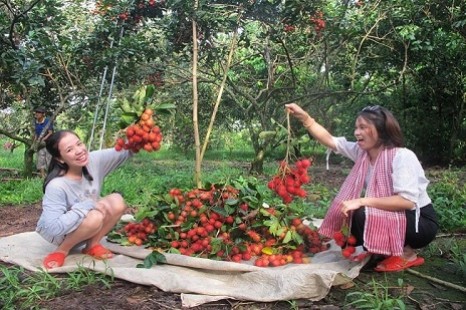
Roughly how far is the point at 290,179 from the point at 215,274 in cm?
64

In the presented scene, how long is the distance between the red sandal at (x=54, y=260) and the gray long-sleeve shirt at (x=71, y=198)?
90 millimetres

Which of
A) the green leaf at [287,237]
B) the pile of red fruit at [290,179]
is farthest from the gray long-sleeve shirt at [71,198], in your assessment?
the green leaf at [287,237]

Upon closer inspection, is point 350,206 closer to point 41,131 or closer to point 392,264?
point 392,264

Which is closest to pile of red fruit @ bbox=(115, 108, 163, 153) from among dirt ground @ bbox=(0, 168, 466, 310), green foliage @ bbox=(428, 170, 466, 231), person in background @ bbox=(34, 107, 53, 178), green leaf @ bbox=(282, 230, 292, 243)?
dirt ground @ bbox=(0, 168, 466, 310)

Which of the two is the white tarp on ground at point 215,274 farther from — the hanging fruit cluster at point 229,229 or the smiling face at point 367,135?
the smiling face at point 367,135

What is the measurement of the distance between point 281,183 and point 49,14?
3306mm

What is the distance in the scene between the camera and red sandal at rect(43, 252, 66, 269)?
2.70 meters

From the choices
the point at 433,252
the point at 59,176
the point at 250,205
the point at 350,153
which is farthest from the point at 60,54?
the point at 433,252

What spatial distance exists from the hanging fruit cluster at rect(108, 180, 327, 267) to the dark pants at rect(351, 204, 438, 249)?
1.23ft

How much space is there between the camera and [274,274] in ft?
8.00

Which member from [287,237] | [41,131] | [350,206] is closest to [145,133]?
[287,237]

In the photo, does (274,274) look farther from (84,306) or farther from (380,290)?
(84,306)

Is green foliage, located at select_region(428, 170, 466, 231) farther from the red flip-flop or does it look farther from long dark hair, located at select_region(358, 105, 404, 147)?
long dark hair, located at select_region(358, 105, 404, 147)

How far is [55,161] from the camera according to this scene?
2818mm
